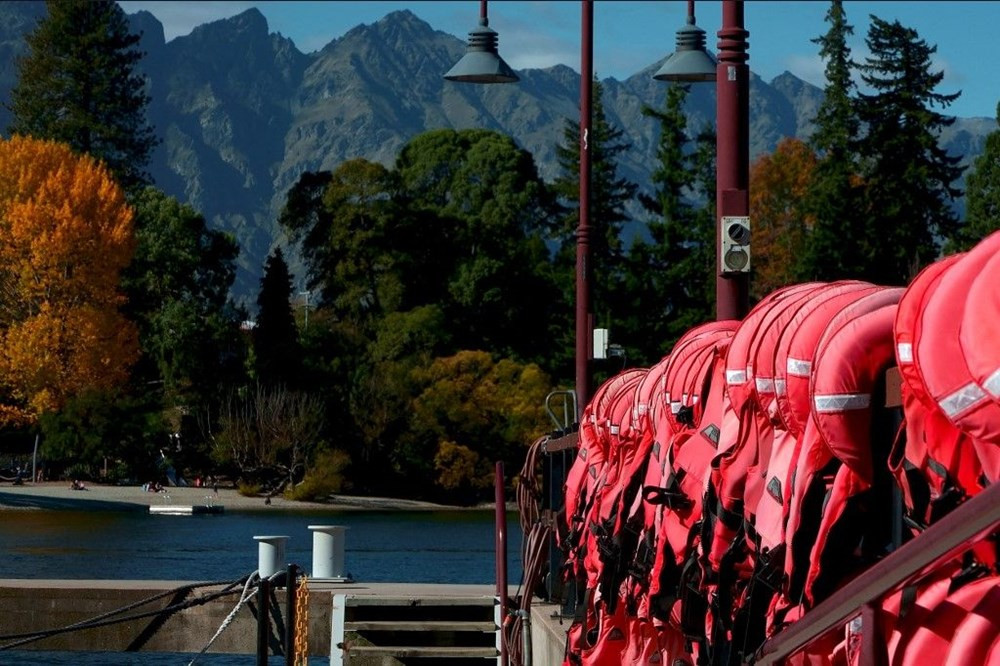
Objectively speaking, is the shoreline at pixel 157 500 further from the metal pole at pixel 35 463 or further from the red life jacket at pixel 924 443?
the red life jacket at pixel 924 443

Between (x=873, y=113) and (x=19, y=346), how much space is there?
1584 inches

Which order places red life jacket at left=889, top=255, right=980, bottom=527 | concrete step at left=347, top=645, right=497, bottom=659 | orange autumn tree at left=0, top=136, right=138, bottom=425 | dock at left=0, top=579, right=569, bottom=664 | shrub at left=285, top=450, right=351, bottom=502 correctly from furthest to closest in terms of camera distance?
shrub at left=285, top=450, right=351, bottom=502
orange autumn tree at left=0, top=136, right=138, bottom=425
dock at left=0, top=579, right=569, bottom=664
concrete step at left=347, top=645, right=497, bottom=659
red life jacket at left=889, top=255, right=980, bottom=527

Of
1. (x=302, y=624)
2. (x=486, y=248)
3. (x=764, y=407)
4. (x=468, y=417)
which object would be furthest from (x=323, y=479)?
(x=764, y=407)

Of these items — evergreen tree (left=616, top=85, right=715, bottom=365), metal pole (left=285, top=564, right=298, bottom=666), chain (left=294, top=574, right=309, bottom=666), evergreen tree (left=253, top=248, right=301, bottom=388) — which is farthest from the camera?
evergreen tree (left=616, top=85, right=715, bottom=365)

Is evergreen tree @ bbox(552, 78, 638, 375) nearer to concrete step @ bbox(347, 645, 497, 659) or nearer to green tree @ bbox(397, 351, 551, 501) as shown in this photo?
green tree @ bbox(397, 351, 551, 501)

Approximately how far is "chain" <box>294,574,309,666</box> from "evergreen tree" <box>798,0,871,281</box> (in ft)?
183

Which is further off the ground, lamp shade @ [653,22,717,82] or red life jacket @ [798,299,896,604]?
lamp shade @ [653,22,717,82]

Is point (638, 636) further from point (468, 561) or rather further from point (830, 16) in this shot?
point (830, 16)

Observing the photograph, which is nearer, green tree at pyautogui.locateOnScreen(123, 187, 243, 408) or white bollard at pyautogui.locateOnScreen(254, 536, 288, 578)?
white bollard at pyautogui.locateOnScreen(254, 536, 288, 578)

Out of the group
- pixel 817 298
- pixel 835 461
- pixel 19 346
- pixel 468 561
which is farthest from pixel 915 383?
pixel 19 346

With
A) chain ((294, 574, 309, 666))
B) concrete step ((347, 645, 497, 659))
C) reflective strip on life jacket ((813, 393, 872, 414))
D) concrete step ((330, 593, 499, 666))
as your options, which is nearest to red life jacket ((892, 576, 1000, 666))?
reflective strip on life jacket ((813, 393, 872, 414))

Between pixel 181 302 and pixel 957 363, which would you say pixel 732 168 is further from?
pixel 181 302

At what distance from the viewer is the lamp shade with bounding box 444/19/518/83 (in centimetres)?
1841

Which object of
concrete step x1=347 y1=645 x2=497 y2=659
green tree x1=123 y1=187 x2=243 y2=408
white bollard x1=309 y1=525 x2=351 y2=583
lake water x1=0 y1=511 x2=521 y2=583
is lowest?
lake water x1=0 y1=511 x2=521 y2=583
